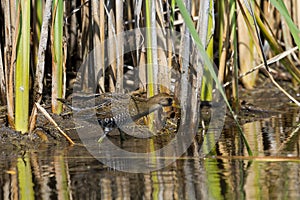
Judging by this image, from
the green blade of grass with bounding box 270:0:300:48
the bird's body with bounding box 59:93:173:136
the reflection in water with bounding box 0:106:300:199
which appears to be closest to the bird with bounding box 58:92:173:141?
the bird's body with bounding box 59:93:173:136

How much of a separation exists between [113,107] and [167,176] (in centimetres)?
136

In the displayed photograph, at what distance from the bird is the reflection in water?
14.1 inches

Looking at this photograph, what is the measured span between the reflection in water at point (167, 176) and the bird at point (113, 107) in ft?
1.18

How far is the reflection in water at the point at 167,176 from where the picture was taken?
345 centimetres

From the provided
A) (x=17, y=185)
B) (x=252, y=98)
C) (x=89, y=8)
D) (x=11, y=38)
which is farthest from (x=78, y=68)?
(x=17, y=185)

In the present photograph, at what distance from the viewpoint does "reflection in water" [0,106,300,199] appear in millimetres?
3451

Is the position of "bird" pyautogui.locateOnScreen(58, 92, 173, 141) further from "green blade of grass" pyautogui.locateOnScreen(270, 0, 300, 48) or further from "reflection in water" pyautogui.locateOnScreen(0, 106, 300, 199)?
"green blade of grass" pyautogui.locateOnScreen(270, 0, 300, 48)

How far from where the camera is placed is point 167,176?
151 inches

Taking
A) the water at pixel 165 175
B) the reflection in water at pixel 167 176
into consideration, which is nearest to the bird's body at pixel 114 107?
the water at pixel 165 175

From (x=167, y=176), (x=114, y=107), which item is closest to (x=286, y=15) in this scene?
(x=167, y=176)

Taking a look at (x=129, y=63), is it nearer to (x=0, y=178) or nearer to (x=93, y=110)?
(x=93, y=110)

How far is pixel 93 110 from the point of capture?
509 centimetres

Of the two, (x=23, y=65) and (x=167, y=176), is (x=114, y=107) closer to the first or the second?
(x=23, y=65)

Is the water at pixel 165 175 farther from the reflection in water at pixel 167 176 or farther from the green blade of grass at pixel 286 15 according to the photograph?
the green blade of grass at pixel 286 15
